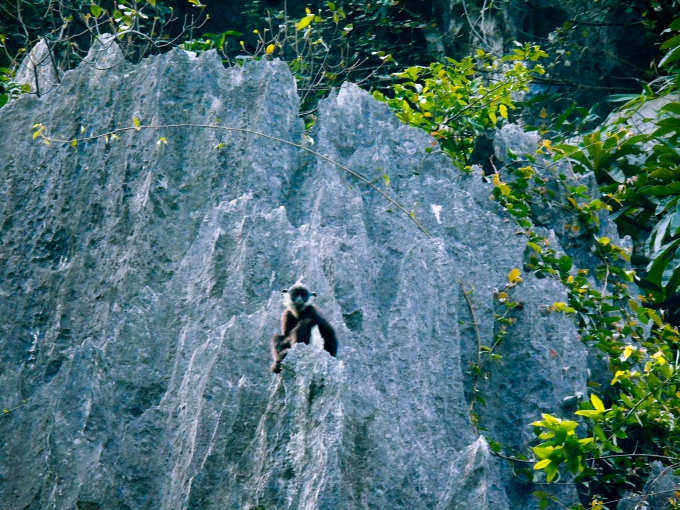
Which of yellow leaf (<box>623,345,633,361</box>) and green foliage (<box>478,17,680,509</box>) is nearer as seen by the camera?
green foliage (<box>478,17,680,509</box>)

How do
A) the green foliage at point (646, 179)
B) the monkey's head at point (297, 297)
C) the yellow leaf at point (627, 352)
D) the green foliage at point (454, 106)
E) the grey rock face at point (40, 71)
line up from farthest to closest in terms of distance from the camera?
the green foliage at point (454, 106), the grey rock face at point (40, 71), the green foliage at point (646, 179), the yellow leaf at point (627, 352), the monkey's head at point (297, 297)

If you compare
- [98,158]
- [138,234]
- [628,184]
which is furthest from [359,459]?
[628,184]

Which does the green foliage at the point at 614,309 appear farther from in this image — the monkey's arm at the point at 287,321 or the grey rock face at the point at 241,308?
the monkey's arm at the point at 287,321

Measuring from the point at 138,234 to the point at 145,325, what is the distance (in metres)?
0.95

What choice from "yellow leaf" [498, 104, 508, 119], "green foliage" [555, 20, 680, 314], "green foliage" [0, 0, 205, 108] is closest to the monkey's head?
"green foliage" [555, 20, 680, 314]

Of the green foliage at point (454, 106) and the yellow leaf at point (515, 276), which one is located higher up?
the yellow leaf at point (515, 276)

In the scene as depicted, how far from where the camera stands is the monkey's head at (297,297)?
539 cm

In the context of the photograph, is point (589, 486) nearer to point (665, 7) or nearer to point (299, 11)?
point (665, 7)

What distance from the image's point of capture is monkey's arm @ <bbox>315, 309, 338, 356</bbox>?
5277 millimetres

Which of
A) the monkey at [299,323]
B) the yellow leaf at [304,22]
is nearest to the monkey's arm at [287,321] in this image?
the monkey at [299,323]

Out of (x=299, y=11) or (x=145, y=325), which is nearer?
(x=145, y=325)

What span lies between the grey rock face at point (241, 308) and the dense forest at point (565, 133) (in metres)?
0.29

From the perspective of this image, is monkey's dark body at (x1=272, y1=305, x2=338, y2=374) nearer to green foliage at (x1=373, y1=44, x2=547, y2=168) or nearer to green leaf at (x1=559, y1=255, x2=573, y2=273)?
green leaf at (x1=559, y1=255, x2=573, y2=273)

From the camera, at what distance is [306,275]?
220 inches
